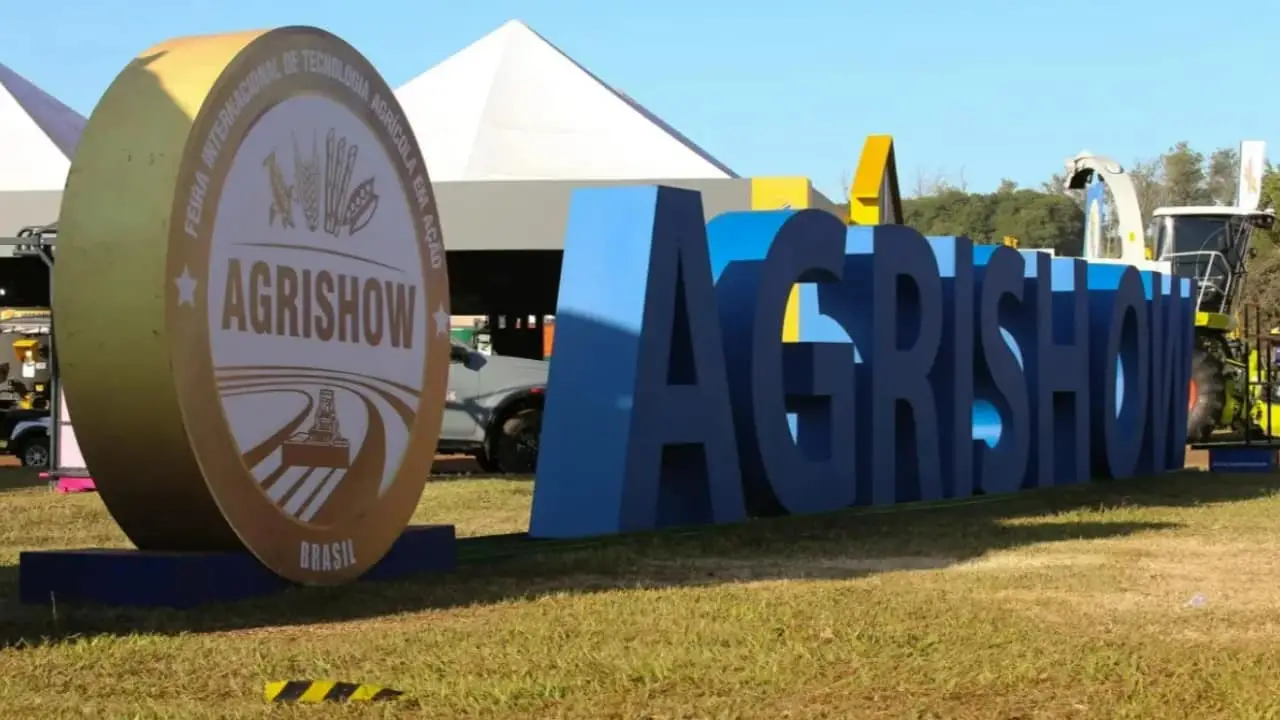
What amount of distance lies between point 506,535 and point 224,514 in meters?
4.17

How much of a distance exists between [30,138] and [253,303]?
53.1 ft

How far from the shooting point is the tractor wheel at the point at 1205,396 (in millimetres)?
27328

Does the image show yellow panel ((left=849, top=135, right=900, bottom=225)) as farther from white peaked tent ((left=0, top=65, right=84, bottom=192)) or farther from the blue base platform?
the blue base platform

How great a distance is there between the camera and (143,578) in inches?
301

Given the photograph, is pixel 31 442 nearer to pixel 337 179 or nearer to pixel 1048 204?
pixel 337 179

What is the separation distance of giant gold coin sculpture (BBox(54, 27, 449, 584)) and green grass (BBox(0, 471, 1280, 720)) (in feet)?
1.66

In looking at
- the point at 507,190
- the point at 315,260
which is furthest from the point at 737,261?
the point at 507,190

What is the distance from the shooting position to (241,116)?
26.2 feet

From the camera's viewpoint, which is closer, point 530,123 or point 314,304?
point 314,304

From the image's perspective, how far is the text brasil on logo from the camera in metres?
11.6

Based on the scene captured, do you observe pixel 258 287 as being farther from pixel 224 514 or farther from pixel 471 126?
pixel 471 126

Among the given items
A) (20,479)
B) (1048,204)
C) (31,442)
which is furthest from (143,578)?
(1048,204)

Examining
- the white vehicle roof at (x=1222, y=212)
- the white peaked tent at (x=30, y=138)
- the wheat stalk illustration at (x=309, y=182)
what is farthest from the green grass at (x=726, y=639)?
the white vehicle roof at (x=1222, y=212)

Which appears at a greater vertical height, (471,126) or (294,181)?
(471,126)
